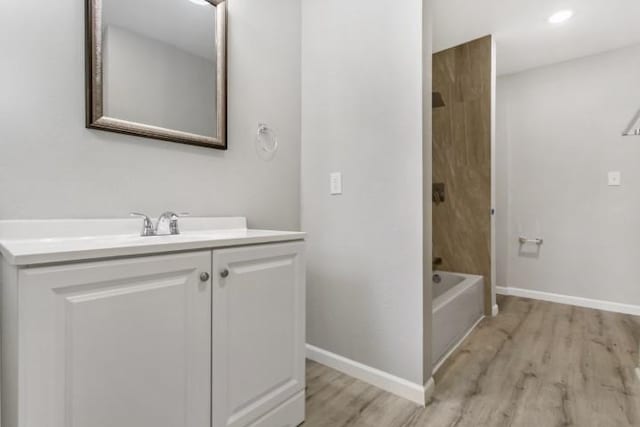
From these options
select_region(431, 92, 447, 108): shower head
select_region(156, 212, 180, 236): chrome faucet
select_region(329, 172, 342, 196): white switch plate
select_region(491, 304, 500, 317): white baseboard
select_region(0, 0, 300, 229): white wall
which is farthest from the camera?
select_region(431, 92, 447, 108): shower head

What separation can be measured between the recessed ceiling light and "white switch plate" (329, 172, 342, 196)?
208cm

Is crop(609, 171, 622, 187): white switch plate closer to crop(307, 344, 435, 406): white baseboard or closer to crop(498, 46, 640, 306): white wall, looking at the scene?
crop(498, 46, 640, 306): white wall

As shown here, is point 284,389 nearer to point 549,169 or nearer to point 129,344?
point 129,344

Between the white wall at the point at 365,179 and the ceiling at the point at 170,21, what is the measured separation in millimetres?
639

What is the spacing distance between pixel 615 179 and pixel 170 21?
3.54m

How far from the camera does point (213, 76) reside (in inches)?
59.2

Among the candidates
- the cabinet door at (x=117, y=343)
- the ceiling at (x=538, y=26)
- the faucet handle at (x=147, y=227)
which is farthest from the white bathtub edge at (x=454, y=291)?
the ceiling at (x=538, y=26)

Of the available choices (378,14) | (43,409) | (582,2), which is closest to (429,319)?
(43,409)

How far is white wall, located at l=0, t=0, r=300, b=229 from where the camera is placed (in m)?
1.01

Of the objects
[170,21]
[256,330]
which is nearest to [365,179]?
[256,330]

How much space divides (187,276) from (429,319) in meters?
1.13

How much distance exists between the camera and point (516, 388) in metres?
1.56

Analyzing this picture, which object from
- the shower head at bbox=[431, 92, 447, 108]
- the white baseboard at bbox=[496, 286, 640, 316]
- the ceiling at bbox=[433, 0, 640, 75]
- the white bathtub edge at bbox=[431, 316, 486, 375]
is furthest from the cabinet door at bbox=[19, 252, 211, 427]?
the white baseboard at bbox=[496, 286, 640, 316]

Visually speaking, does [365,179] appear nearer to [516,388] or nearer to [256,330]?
[256,330]
